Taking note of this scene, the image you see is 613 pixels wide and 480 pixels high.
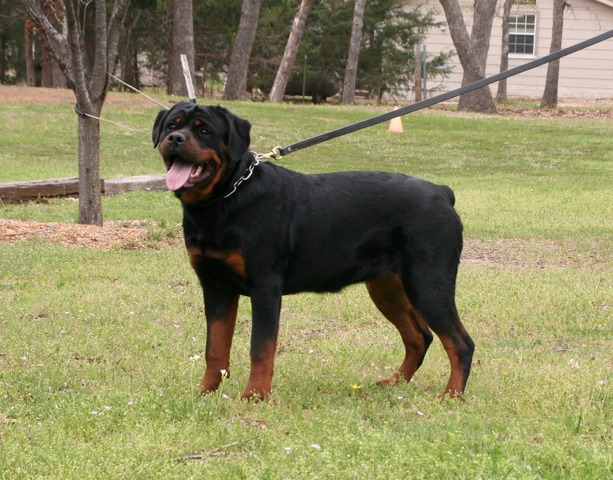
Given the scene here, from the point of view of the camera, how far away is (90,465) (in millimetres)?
4371

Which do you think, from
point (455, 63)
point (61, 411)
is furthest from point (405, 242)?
point (455, 63)

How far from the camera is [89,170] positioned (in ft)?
41.5

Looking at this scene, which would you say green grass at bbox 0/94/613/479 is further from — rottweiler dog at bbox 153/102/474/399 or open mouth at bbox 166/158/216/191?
open mouth at bbox 166/158/216/191

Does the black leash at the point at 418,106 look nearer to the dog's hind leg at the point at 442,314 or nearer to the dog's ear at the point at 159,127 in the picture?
the dog's ear at the point at 159,127

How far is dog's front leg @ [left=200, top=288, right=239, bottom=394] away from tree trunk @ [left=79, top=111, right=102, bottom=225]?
7.02 m

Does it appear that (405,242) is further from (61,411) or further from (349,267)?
(61,411)

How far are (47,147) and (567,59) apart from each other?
29.3m

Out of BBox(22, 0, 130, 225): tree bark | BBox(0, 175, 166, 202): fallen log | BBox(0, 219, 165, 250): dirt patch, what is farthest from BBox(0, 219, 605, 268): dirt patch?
BBox(0, 175, 166, 202): fallen log

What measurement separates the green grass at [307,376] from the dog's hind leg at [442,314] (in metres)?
0.17

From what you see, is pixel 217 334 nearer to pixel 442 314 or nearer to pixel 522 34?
pixel 442 314

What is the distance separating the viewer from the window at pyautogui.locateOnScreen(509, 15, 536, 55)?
47688mm

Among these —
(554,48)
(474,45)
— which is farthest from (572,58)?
(474,45)

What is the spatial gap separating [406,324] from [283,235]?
1152mm

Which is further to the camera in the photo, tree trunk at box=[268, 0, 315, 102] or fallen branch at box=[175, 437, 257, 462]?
tree trunk at box=[268, 0, 315, 102]
